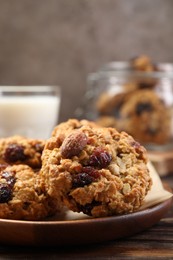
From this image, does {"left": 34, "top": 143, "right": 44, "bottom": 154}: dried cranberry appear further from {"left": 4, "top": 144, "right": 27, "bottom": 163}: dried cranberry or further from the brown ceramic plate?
the brown ceramic plate

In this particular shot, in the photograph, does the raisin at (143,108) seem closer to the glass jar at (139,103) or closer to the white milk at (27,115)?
the glass jar at (139,103)

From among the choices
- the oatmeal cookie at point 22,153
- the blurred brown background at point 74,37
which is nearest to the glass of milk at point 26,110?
the blurred brown background at point 74,37

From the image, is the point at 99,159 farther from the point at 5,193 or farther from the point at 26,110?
the point at 26,110

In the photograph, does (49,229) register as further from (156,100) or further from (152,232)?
(156,100)

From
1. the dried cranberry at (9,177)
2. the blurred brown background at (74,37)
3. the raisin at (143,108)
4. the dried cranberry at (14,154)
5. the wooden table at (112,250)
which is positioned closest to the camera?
the wooden table at (112,250)

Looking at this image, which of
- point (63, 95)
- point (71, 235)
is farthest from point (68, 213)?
point (63, 95)

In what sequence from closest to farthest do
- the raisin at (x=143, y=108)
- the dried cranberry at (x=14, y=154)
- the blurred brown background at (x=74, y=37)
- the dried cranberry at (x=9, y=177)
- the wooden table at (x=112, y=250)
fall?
the wooden table at (x=112, y=250)
the dried cranberry at (x=9, y=177)
the dried cranberry at (x=14, y=154)
the raisin at (x=143, y=108)
the blurred brown background at (x=74, y=37)
